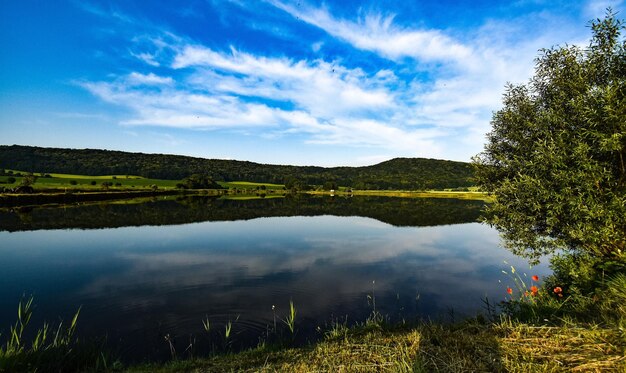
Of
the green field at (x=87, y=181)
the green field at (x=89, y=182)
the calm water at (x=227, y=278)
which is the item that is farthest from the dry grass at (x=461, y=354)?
the green field at (x=87, y=181)

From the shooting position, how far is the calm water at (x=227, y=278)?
669 inches

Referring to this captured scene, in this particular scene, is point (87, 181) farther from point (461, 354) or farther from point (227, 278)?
point (461, 354)

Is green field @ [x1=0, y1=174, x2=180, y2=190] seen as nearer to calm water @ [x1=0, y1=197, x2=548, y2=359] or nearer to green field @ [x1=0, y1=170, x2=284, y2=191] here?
green field @ [x1=0, y1=170, x2=284, y2=191]

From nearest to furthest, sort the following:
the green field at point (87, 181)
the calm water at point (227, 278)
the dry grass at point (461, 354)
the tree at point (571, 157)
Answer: the dry grass at point (461, 354), the tree at point (571, 157), the calm water at point (227, 278), the green field at point (87, 181)

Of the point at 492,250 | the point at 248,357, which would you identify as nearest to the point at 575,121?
the point at 248,357

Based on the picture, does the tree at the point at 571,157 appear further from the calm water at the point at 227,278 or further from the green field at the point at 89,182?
the green field at the point at 89,182

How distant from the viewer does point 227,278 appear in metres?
25.2

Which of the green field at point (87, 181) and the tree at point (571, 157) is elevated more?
the tree at point (571, 157)

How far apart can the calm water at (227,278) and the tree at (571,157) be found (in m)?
7.14

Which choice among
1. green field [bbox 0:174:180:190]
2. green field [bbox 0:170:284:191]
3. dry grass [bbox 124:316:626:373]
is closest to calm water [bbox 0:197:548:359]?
dry grass [bbox 124:316:626:373]

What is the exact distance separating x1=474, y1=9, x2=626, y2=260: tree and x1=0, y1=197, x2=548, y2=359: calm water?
23.4ft

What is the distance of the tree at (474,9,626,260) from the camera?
14148 millimetres

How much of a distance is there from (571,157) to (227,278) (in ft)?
80.6

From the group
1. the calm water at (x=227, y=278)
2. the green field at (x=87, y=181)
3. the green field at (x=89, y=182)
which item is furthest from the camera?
the green field at (x=87, y=181)
